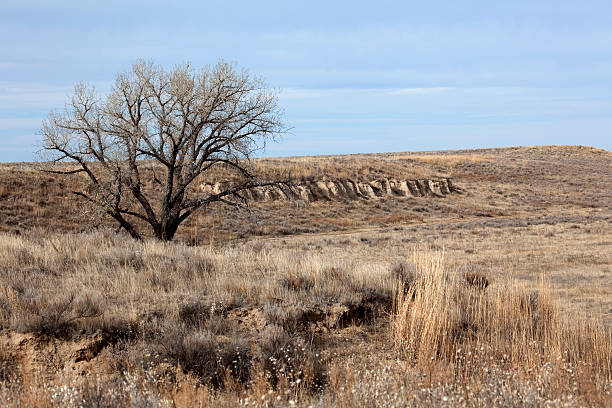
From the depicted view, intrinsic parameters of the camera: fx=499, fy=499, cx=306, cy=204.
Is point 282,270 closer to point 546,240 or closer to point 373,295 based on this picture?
point 373,295

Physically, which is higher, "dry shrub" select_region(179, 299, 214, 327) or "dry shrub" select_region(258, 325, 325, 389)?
"dry shrub" select_region(179, 299, 214, 327)

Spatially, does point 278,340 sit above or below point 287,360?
above

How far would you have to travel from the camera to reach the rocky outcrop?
36531mm

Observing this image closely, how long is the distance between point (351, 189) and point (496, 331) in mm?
35577

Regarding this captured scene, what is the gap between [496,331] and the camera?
21.5ft

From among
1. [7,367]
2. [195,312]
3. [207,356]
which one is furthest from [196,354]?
[7,367]

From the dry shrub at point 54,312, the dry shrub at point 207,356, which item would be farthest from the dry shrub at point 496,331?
Answer: the dry shrub at point 54,312

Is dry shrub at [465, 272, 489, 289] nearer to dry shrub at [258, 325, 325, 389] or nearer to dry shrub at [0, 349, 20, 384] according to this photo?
dry shrub at [258, 325, 325, 389]

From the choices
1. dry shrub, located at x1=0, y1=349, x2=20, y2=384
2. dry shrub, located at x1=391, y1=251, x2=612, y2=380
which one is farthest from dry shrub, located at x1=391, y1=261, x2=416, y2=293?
dry shrub, located at x1=0, y1=349, x2=20, y2=384

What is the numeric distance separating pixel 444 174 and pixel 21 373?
181ft

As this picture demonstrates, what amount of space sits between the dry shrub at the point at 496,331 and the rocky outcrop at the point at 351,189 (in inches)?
1054

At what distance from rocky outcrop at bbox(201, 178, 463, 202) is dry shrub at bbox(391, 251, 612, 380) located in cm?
2678

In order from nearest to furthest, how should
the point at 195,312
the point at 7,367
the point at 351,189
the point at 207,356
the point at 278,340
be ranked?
the point at 7,367
the point at 207,356
the point at 278,340
the point at 195,312
the point at 351,189

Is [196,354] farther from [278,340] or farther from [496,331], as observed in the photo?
[496,331]
